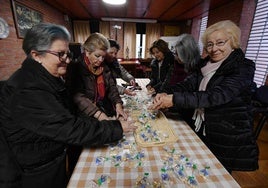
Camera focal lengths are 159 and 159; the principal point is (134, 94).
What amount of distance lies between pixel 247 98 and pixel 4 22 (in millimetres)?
4305

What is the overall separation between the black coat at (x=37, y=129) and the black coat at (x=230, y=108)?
0.63 m

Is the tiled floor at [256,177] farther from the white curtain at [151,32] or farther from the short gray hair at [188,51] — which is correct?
the white curtain at [151,32]

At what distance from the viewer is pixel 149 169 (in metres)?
0.84

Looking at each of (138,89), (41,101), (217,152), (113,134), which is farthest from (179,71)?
(41,101)

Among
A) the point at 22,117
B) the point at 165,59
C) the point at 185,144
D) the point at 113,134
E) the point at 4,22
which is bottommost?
the point at 185,144

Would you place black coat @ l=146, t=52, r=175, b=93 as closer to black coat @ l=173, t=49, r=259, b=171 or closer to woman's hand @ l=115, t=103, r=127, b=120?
woman's hand @ l=115, t=103, r=127, b=120

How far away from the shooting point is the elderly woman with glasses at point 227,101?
1.06 metres

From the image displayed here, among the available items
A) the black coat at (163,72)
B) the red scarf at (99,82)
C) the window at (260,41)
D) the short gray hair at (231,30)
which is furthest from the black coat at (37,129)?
the window at (260,41)

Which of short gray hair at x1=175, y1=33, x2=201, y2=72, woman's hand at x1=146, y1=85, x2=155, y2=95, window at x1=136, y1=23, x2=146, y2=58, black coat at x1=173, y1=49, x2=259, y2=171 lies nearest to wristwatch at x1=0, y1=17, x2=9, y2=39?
woman's hand at x1=146, y1=85, x2=155, y2=95

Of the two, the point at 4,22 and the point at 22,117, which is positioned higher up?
the point at 4,22

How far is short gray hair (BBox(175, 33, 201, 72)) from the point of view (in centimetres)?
170

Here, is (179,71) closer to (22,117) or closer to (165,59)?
(165,59)

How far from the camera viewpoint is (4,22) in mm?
3242

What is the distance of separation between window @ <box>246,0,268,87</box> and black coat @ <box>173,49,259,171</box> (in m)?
3.17
